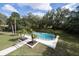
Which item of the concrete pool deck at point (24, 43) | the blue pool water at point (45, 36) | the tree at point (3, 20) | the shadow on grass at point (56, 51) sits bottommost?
the shadow on grass at point (56, 51)

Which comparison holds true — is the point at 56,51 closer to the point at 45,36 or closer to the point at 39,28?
the point at 45,36

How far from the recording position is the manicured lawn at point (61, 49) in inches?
92.7

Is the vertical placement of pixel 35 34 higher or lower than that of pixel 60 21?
lower

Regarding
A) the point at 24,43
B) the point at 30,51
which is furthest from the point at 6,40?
the point at 30,51

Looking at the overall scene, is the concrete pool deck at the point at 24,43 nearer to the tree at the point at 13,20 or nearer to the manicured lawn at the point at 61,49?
the manicured lawn at the point at 61,49

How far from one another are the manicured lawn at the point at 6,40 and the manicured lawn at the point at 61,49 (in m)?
0.16

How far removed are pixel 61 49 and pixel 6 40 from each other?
88 cm

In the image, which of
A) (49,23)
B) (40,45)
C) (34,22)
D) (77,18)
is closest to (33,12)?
(34,22)

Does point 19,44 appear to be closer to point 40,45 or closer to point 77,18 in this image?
point 40,45

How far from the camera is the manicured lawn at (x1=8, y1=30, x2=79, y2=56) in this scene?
2.35 meters

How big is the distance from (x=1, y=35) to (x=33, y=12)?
24.9 inches

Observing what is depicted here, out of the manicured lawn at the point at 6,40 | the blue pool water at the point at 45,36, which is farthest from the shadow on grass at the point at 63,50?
the manicured lawn at the point at 6,40

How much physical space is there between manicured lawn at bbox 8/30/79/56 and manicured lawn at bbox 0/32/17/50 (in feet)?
0.53

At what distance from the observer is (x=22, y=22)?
2.43 m
